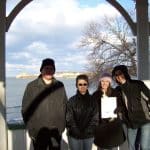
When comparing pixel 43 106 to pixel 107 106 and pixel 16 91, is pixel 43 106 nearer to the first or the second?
pixel 107 106

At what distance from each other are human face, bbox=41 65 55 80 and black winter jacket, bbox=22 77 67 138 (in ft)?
0.33

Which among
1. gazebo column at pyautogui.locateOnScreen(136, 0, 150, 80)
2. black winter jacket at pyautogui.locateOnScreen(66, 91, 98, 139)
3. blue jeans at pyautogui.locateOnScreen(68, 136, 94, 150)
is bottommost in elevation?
blue jeans at pyautogui.locateOnScreen(68, 136, 94, 150)

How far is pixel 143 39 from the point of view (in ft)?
40.2

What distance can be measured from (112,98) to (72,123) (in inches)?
27.3

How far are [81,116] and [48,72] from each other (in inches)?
28.3

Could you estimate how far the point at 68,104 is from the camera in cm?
641

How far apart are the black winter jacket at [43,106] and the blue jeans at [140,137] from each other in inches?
46.7

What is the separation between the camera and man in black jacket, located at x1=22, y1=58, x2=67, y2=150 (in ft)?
20.5

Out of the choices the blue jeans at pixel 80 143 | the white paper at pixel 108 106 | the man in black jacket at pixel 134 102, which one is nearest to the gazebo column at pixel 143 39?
the man in black jacket at pixel 134 102

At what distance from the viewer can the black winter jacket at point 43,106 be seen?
6254mm

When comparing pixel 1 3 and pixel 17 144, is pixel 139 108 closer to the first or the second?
pixel 17 144

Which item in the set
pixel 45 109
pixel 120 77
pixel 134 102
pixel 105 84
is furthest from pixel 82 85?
pixel 134 102

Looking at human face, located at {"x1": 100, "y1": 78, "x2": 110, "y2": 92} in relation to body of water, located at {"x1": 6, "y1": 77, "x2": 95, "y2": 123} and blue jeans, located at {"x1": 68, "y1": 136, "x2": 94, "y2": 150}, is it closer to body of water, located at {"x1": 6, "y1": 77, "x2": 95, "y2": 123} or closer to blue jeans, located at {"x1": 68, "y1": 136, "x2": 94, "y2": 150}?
blue jeans, located at {"x1": 68, "y1": 136, "x2": 94, "y2": 150}

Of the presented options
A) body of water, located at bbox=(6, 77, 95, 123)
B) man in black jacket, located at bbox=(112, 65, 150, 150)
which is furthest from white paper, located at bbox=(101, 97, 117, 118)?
body of water, located at bbox=(6, 77, 95, 123)
